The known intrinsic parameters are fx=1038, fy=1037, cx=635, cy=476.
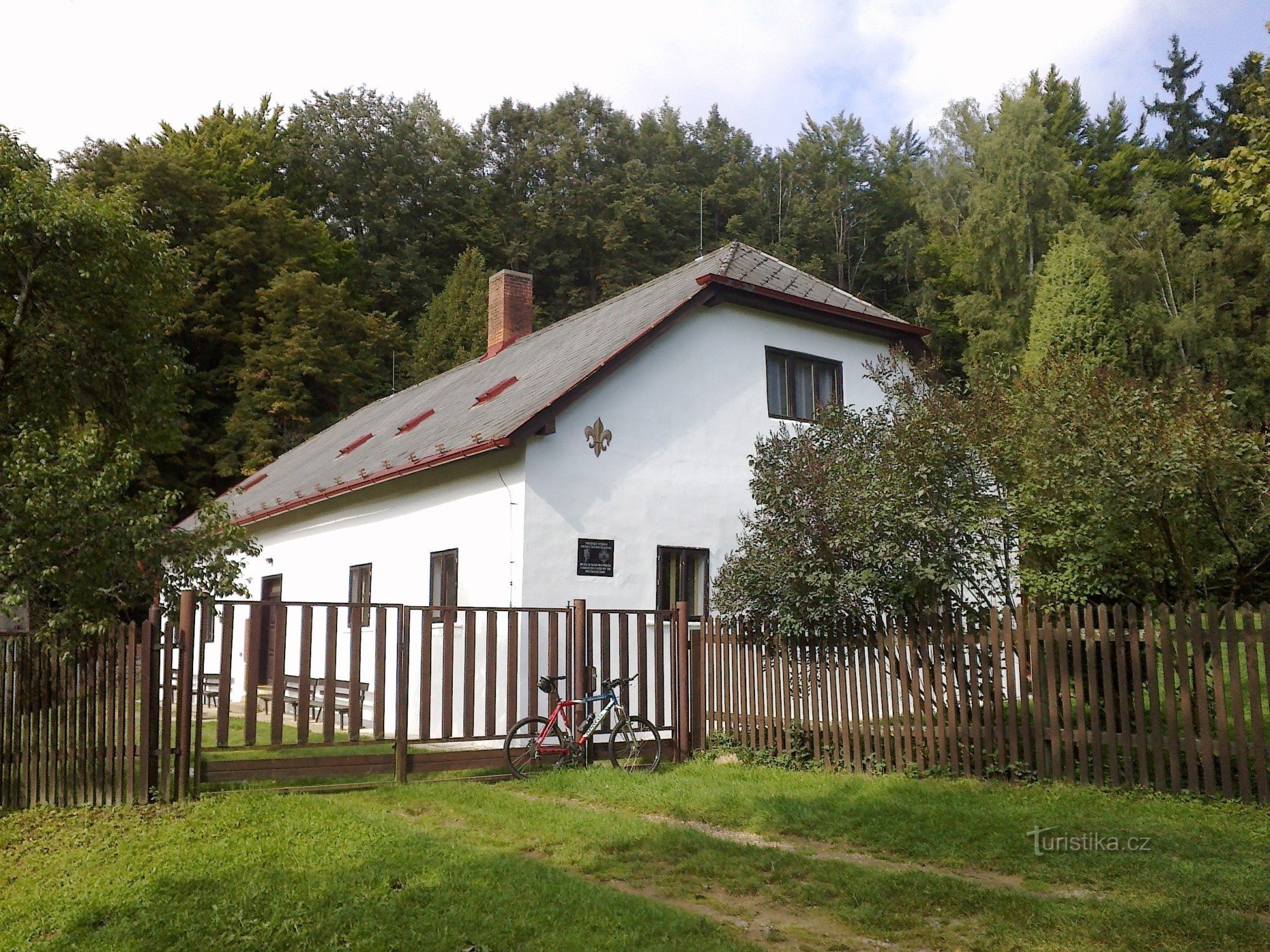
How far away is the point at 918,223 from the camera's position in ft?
150

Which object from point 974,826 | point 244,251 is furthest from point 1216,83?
point 974,826

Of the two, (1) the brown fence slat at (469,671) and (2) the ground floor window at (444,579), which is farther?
(2) the ground floor window at (444,579)

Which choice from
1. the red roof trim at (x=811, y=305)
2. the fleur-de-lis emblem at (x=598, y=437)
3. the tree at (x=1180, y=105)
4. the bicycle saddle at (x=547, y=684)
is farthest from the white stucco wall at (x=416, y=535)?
the tree at (x=1180, y=105)

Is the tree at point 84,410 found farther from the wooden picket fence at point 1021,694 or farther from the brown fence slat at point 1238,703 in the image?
the brown fence slat at point 1238,703

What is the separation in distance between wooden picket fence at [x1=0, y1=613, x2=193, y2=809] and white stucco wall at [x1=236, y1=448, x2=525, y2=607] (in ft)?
10.3

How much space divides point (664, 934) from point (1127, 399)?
7.18 metres

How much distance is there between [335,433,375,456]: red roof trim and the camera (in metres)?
21.5

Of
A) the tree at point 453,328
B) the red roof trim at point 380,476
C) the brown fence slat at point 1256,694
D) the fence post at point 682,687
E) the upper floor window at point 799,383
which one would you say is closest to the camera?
the brown fence slat at point 1256,694

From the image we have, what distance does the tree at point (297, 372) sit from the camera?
34.3 meters

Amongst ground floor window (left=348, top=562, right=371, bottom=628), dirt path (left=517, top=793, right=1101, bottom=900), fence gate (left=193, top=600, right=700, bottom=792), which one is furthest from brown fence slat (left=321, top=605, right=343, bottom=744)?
ground floor window (left=348, top=562, right=371, bottom=628)

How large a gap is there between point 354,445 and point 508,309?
15.6 ft

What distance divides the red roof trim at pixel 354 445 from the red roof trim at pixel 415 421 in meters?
1.72

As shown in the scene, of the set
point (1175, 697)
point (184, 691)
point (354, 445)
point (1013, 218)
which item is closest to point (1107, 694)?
point (1175, 697)

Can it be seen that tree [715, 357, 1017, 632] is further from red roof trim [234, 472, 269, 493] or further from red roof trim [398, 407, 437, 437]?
red roof trim [234, 472, 269, 493]
